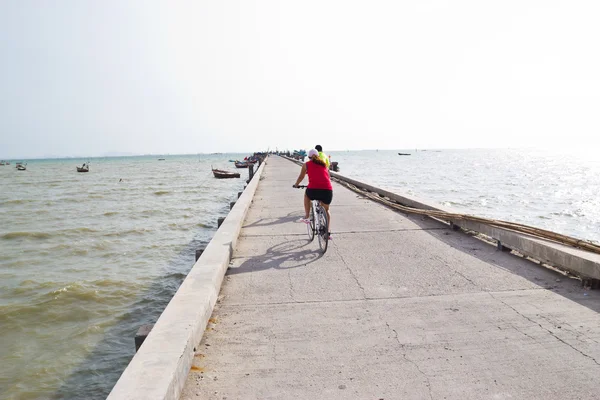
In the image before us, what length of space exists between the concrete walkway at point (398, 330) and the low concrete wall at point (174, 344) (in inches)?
7.0

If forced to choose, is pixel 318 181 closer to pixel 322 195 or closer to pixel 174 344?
pixel 322 195

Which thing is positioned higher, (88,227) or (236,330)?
(236,330)

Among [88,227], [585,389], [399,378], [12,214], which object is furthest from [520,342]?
[12,214]

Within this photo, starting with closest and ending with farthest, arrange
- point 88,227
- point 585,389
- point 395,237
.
→ point 585,389 < point 395,237 < point 88,227

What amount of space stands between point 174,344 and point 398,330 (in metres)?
1.99

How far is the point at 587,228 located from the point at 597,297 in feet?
46.4

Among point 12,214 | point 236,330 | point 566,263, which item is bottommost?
point 12,214

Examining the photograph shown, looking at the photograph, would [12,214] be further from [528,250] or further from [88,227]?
[528,250]

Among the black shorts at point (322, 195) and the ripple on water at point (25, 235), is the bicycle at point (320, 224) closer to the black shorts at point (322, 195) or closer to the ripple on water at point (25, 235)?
the black shorts at point (322, 195)

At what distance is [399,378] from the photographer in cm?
312

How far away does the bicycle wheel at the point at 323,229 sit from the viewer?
22.8 ft

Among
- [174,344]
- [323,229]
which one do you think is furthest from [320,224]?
[174,344]

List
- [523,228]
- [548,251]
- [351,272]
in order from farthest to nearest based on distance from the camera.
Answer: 1. [523,228]
2. [351,272]
3. [548,251]

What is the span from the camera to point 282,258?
6.65 meters
